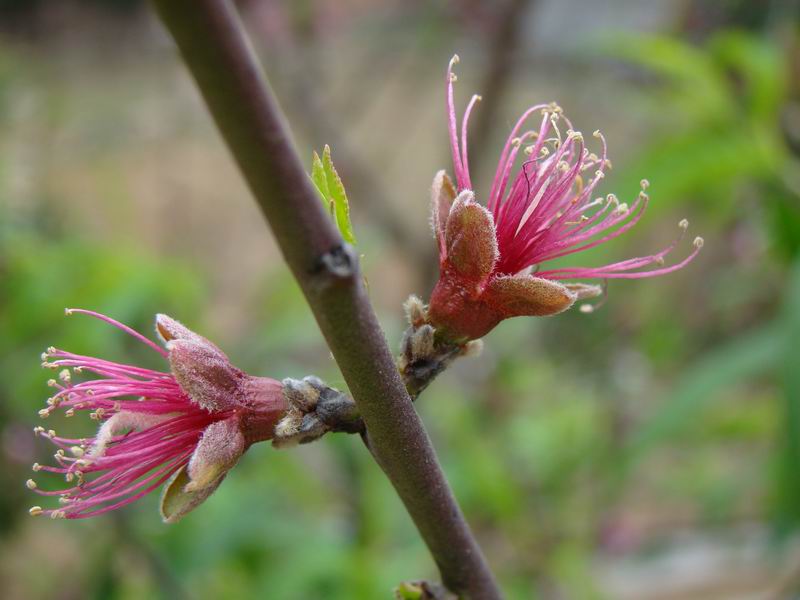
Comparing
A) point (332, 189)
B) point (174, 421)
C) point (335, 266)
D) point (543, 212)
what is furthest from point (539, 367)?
point (335, 266)

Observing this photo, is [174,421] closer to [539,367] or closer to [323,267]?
[323,267]

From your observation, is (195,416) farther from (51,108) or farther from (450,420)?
(51,108)

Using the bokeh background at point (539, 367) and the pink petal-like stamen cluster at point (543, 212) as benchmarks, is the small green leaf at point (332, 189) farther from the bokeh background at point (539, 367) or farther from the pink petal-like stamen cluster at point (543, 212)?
the bokeh background at point (539, 367)

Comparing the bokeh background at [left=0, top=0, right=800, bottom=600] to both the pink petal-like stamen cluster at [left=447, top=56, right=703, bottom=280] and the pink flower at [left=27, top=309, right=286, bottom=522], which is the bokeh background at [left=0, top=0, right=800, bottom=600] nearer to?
→ the pink petal-like stamen cluster at [left=447, top=56, right=703, bottom=280]

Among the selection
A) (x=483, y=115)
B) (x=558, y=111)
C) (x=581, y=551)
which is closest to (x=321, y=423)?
(x=558, y=111)

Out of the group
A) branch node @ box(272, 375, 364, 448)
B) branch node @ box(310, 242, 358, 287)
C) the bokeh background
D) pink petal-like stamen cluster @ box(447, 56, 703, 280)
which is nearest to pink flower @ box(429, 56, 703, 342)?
pink petal-like stamen cluster @ box(447, 56, 703, 280)

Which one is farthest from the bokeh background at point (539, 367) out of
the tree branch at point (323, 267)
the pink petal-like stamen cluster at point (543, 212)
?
the tree branch at point (323, 267)
